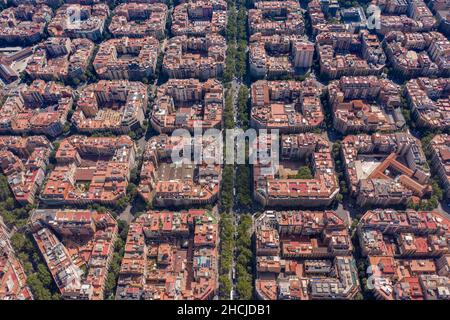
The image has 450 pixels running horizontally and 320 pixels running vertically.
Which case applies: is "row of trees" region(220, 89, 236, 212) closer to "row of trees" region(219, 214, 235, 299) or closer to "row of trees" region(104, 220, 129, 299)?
"row of trees" region(219, 214, 235, 299)

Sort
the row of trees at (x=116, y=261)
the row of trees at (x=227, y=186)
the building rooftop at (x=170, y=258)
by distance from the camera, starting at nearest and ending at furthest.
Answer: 1. the building rooftop at (x=170, y=258)
2. the row of trees at (x=116, y=261)
3. the row of trees at (x=227, y=186)

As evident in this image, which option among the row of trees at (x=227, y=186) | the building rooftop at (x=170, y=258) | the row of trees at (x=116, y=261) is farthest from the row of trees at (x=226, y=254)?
the row of trees at (x=116, y=261)

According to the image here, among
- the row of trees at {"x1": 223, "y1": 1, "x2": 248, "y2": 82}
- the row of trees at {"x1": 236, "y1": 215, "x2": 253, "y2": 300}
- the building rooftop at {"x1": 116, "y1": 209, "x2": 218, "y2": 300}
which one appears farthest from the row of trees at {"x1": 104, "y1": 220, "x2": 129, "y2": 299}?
the row of trees at {"x1": 223, "y1": 1, "x2": 248, "y2": 82}

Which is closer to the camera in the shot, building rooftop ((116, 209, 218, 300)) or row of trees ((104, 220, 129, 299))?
building rooftop ((116, 209, 218, 300))

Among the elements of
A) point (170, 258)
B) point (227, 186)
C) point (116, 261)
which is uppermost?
point (227, 186)

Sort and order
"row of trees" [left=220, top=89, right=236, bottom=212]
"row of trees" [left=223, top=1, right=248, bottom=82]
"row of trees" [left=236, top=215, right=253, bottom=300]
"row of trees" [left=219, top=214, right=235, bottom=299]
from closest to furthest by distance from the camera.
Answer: "row of trees" [left=236, top=215, right=253, bottom=300] < "row of trees" [left=219, top=214, right=235, bottom=299] < "row of trees" [left=220, top=89, right=236, bottom=212] < "row of trees" [left=223, top=1, right=248, bottom=82]

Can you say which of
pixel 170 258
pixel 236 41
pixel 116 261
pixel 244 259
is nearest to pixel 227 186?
pixel 244 259

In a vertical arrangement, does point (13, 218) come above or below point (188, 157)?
below

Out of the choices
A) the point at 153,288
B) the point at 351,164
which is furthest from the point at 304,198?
the point at 153,288

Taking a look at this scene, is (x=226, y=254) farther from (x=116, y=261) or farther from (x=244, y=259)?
(x=116, y=261)

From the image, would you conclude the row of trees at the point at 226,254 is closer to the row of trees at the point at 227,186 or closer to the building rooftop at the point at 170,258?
the building rooftop at the point at 170,258

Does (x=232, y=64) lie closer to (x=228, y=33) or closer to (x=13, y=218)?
(x=228, y=33)
